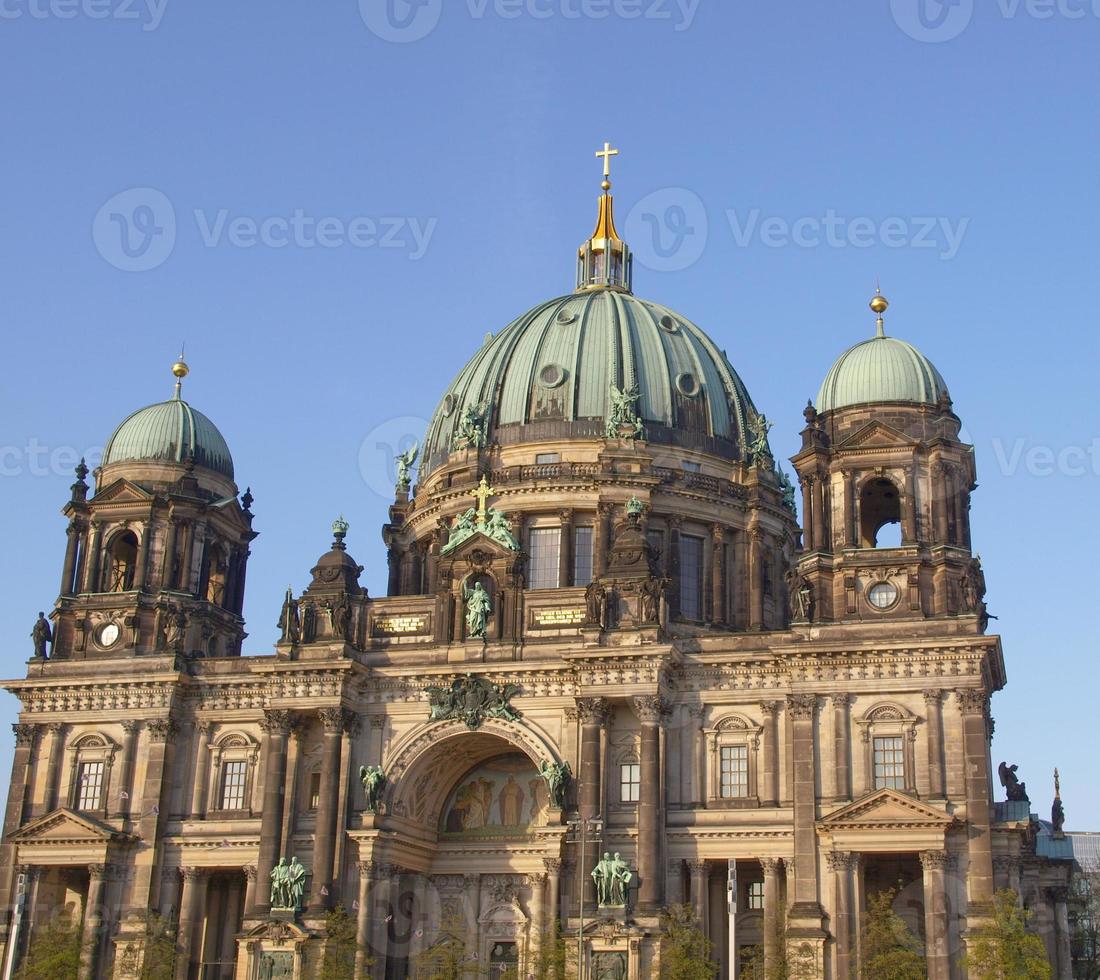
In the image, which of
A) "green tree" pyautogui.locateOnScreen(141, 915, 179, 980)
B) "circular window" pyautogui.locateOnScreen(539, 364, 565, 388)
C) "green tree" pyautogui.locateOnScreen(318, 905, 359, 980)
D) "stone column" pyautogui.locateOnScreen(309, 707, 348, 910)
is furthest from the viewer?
"circular window" pyautogui.locateOnScreen(539, 364, 565, 388)

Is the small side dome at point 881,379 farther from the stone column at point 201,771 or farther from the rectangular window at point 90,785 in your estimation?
the rectangular window at point 90,785

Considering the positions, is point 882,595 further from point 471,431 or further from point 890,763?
point 471,431

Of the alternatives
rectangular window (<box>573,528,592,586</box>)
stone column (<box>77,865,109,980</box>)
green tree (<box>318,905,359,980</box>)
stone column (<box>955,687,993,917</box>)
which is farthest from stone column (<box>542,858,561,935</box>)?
stone column (<box>77,865,109,980</box>)

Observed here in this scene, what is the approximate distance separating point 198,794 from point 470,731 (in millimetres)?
12104

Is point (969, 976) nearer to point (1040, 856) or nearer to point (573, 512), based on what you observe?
point (1040, 856)

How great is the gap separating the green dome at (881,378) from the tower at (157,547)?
28038 mm

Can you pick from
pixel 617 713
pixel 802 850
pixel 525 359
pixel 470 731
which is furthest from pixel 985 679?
pixel 525 359

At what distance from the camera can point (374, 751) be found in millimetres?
66625

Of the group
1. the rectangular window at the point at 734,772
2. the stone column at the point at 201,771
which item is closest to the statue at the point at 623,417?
the rectangular window at the point at 734,772

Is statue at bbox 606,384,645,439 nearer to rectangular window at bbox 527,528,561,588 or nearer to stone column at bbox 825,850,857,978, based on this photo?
rectangular window at bbox 527,528,561,588

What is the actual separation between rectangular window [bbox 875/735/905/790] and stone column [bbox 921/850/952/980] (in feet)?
10.1

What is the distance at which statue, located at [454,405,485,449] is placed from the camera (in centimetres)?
7794

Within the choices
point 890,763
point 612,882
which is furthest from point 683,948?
point 890,763

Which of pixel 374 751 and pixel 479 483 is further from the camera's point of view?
pixel 479 483
